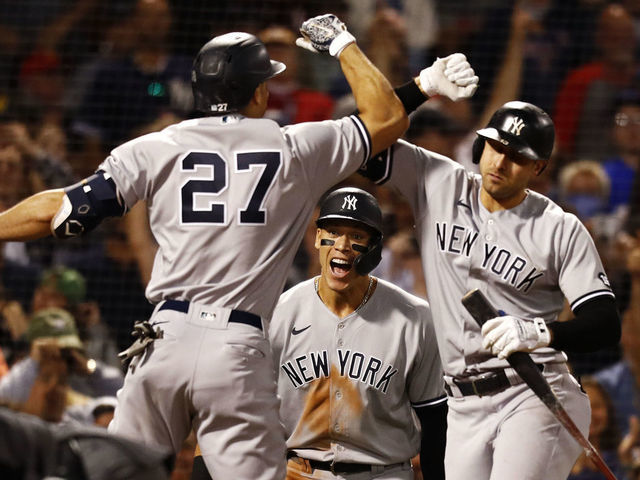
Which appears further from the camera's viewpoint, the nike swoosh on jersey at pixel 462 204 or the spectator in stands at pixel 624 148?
the spectator in stands at pixel 624 148

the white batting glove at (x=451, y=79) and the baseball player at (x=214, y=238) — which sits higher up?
the white batting glove at (x=451, y=79)

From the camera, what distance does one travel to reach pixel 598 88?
7281 mm

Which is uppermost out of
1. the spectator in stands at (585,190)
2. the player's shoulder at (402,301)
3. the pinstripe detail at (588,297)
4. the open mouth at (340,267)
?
the pinstripe detail at (588,297)

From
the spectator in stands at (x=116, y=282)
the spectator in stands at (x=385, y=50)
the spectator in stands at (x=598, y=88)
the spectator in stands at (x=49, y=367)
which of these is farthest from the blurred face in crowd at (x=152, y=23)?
the spectator in stands at (x=598, y=88)

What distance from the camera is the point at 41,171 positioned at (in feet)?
22.1

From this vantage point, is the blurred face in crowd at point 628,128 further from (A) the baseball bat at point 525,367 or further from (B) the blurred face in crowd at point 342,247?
(A) the baseball bat at point 525,367

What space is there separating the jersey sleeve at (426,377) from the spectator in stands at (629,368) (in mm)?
2307

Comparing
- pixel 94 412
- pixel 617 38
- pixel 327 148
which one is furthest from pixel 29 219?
pixel 617 38

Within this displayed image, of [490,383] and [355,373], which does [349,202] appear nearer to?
[355,373]

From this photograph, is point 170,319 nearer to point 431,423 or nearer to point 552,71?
point 431,423

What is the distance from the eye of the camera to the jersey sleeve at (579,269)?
3.60m

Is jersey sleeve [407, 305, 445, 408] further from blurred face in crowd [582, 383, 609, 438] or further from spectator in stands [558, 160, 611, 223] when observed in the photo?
spectator in stands [558, 160, 611, 223]

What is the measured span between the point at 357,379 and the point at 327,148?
1.03 meters

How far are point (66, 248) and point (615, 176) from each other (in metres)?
3.28
